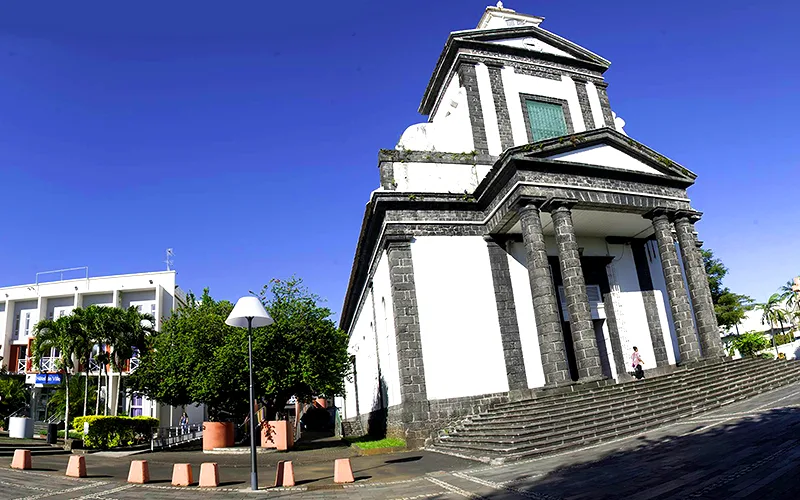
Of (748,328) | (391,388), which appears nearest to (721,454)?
(391,388)

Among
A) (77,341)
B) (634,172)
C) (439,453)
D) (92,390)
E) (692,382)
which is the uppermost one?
(634,172)

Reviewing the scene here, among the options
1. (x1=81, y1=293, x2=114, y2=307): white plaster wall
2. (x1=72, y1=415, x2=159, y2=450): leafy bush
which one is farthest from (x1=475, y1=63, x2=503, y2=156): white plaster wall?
(x1=81, y1=293, x2=114, y2=307): white plaster wall

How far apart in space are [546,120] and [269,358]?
15.4 metres

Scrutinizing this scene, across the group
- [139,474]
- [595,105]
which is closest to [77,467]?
[139,474]

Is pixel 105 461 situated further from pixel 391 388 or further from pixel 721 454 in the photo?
pixel 721 454

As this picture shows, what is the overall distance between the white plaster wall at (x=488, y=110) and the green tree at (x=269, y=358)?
965 centimetres

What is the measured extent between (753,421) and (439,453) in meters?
7.43

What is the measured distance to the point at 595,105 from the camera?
22.8 meters

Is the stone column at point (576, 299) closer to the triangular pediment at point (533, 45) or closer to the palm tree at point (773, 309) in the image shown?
the triangular pediment at point (533, 45)

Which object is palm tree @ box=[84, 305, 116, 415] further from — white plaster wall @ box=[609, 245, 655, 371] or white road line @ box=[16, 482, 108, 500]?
white plaster wall @ box=[609, 245, 655, 371]

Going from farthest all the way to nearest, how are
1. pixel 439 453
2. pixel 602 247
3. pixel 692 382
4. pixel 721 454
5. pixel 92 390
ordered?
pixel 92 390
pixel 602 247
pixel 692 382
pixel 439 453
pixel 721 454

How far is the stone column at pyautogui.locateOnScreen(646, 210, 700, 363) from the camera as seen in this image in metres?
16.8

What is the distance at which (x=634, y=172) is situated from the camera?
59.2 feet

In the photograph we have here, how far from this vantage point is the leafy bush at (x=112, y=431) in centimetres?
2059
